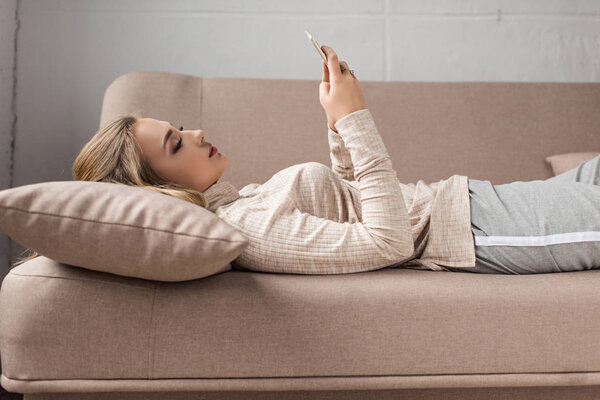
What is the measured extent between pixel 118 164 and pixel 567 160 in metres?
1.31

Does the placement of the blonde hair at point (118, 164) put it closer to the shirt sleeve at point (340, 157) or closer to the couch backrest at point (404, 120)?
the shirt sleeve at point (340, 157)

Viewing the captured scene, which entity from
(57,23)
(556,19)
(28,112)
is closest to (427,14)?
(556,19)

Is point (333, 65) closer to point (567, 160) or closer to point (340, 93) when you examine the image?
point (340, 93)

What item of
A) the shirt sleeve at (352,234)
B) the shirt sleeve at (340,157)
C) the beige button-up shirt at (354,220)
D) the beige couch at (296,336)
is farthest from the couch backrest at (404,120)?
the beige couch at (296,336)

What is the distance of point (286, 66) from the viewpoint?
7.02ft

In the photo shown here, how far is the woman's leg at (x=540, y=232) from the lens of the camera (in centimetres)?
104

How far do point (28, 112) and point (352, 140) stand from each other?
1591mm

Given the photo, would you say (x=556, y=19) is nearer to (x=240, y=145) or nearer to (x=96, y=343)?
(x=240, y=145)

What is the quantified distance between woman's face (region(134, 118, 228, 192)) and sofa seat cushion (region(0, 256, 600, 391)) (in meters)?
0.35

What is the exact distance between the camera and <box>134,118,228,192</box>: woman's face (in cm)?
119

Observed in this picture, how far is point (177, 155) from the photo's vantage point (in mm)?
1193

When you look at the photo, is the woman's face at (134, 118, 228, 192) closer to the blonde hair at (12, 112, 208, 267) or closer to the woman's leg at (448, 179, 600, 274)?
the blonde hair at (12, 112, 208, 267)

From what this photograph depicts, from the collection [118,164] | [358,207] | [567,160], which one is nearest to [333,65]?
[358,207]

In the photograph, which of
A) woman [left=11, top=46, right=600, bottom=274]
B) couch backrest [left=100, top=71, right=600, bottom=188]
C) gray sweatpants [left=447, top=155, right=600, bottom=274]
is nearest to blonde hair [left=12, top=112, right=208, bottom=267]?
woman [left=11, top=46, right=600, bottom=274]
